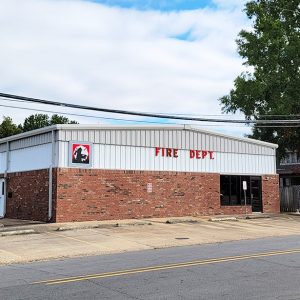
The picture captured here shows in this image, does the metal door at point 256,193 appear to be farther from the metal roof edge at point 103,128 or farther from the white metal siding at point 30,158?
the white metal siding at point 30,158

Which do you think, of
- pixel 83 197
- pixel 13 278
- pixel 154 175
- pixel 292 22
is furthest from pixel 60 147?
pixel 292 22

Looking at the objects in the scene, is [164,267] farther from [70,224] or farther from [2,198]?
[2,198]

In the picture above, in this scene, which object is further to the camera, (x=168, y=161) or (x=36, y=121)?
(x=36, y=121)

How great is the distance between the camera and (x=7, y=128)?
5359 centimetres

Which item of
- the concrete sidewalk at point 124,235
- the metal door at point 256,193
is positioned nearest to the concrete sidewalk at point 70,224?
the concrete sidewalk at point 124,235

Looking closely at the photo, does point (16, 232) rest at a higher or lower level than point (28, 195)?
lower

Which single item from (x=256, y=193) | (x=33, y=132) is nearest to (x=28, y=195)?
(x=33, y=132)

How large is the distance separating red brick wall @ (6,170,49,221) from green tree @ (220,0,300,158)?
17.8 m

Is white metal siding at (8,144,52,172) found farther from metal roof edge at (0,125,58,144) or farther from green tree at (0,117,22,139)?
green tree at (0,117,22,139)

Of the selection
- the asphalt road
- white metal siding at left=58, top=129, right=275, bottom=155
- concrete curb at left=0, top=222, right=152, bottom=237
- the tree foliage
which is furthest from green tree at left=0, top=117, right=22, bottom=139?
the asphalt road

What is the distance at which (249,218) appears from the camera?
27203 mm

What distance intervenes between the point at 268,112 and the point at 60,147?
1880 centimetres

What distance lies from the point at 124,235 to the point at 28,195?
8413mm

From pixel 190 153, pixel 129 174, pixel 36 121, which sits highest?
pixel 36 121
